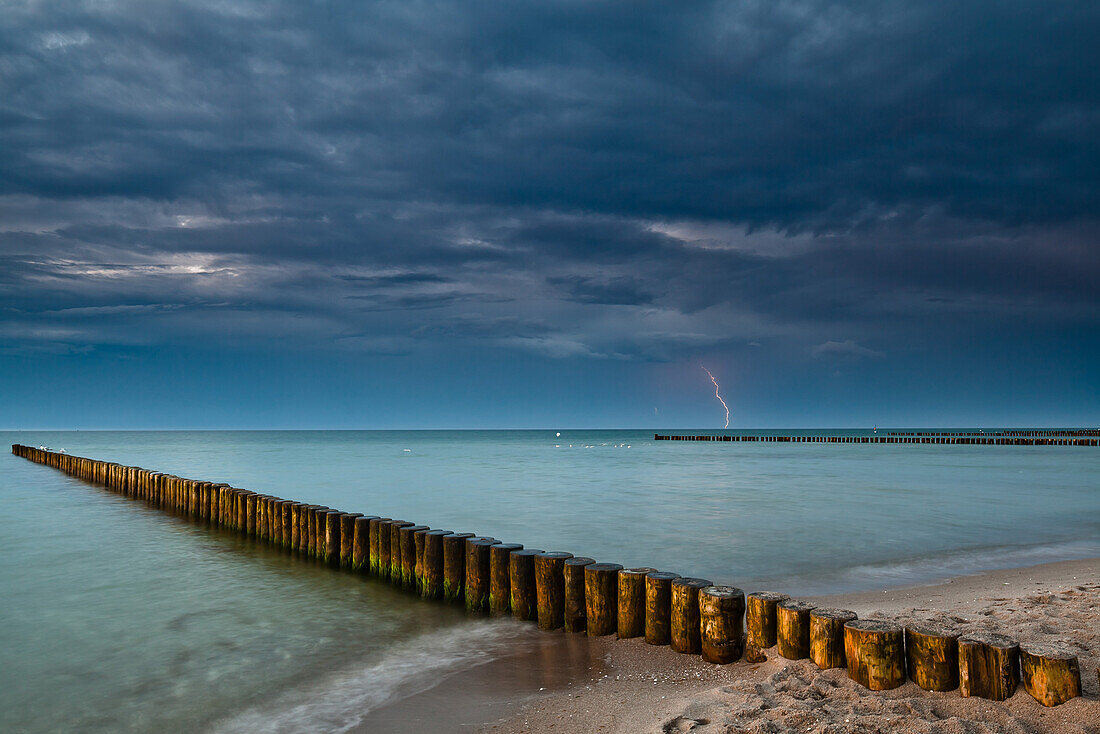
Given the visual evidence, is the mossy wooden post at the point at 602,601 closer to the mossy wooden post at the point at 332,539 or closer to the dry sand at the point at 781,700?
the dry sand at the point at 781,700

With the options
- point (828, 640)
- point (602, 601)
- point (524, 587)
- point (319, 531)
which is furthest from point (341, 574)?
point (828, 640)

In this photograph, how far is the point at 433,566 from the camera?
7.79 meters

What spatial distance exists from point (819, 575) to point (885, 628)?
18.6 feet

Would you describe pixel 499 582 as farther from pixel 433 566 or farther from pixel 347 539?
pixel 347 539

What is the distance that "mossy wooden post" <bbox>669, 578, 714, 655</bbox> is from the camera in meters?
5.36

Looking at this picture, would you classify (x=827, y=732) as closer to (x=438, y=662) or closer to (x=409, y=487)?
(x=438, y=662)

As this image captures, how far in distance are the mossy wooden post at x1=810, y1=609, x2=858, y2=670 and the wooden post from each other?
123 centimetres

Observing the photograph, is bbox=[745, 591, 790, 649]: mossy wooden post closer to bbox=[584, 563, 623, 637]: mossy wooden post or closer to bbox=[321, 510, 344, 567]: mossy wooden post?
bbox=[584, 563, 623, 637]: mossy wooden post

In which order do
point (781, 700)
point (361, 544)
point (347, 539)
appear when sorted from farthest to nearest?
point (347, 539)
point (361, 544)
point (781, 700)

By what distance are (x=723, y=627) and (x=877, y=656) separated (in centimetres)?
114

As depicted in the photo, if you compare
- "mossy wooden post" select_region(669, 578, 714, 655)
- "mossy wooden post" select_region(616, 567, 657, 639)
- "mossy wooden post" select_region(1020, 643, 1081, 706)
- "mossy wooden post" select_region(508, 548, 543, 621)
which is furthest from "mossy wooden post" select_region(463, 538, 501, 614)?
"mossy wooden post" select_region(1020, 643, 1081, 706)

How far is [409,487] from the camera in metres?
24.1

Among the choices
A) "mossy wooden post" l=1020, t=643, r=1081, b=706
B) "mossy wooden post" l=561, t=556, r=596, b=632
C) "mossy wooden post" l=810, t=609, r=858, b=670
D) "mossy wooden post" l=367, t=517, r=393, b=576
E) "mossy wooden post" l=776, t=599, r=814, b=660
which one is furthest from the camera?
"mossy wooden post" l=367, t=517, r=393, b=576

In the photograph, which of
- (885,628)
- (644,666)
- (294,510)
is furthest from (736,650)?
(294,510)
